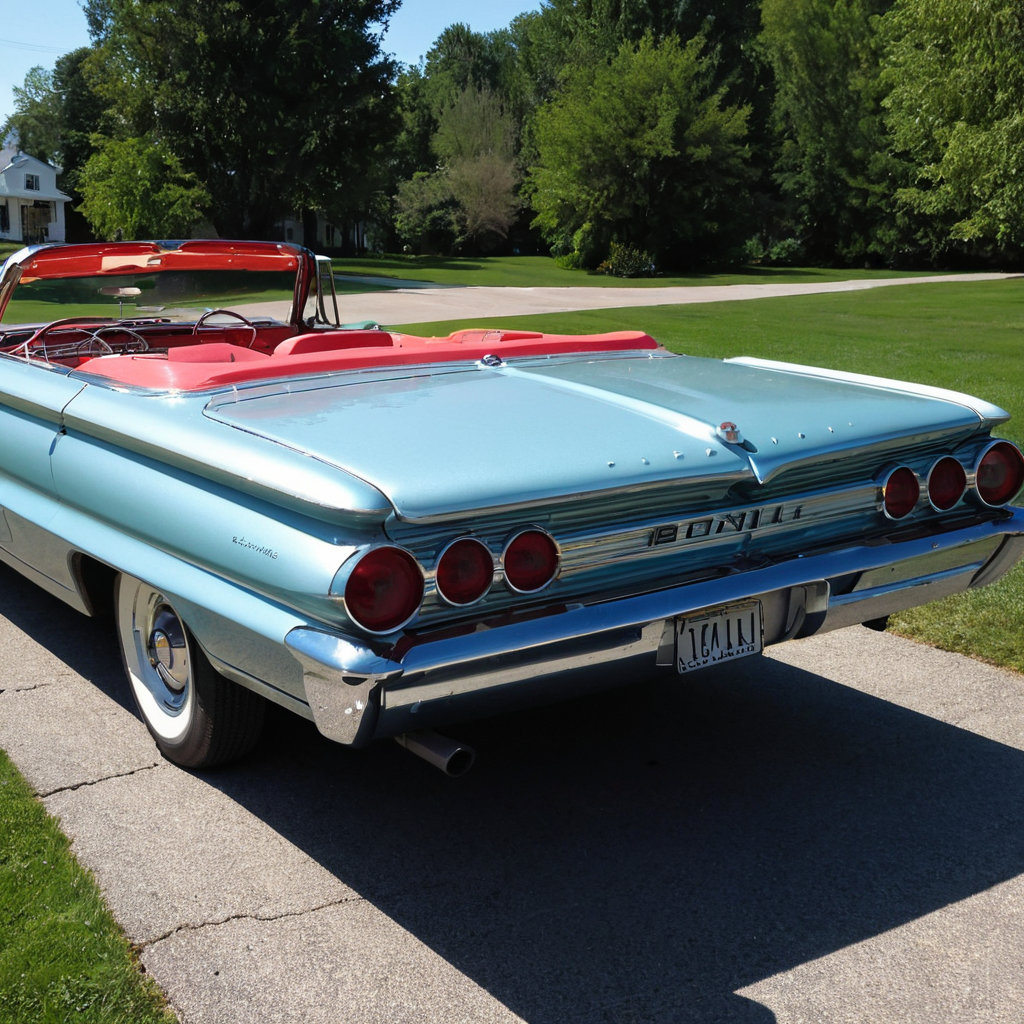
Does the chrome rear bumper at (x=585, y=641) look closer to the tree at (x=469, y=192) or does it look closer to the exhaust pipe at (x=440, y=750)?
the exhaust pipe at (x=440, y=750)

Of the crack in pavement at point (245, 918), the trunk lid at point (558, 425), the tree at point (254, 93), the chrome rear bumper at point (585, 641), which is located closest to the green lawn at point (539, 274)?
the tree at point (254, 93)

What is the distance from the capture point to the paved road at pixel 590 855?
2387mm

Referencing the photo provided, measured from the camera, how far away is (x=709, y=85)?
44344 mm

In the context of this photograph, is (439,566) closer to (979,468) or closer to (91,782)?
(91,782)

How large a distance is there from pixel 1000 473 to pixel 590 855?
66.6 inches

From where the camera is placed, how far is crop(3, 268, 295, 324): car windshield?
462 centimetres

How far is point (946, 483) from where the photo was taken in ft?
10.9

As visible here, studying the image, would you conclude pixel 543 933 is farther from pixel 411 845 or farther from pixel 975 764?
pixel 975 764

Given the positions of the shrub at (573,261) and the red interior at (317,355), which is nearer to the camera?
the red interior at (317,355)

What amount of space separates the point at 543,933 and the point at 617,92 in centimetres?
3993

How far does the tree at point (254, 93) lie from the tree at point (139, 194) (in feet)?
3.51

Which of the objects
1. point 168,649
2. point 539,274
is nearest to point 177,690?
point 168,649

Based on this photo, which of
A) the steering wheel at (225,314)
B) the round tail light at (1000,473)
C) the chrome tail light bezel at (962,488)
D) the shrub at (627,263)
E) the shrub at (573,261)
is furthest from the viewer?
the shrub at (573,261)

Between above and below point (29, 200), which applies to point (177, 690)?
below
